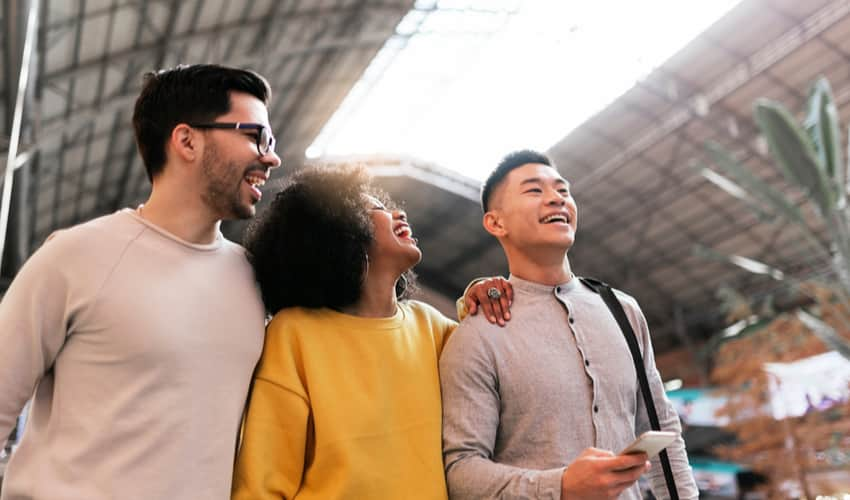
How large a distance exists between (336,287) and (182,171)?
1.59ft

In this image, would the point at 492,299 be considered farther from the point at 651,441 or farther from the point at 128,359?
the point at 128,359

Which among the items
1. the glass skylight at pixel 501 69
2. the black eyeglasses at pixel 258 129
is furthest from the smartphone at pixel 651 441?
the glass skylight at pixel 501 69

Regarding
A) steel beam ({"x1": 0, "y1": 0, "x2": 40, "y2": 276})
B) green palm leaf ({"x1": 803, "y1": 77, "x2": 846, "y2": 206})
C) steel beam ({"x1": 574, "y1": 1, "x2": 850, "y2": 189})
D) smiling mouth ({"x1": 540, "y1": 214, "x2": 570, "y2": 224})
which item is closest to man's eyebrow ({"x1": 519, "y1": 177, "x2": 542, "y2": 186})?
smiling mouth ({"x1": 540, "y1": 214, "x2": 570, "y2": 224})

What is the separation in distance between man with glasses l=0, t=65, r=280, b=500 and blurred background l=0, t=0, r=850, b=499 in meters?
3.72

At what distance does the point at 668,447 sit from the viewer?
76.0 inches

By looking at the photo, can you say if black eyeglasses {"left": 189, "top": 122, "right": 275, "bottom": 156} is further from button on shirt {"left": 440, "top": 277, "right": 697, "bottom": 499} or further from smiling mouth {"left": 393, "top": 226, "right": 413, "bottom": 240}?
button on shirt {"left": 440, "top": 277, "right": 697, "bottom": 499}

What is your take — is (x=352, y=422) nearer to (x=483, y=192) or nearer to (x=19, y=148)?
(x=483, y=192)

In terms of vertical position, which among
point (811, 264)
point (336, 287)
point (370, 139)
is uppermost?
point (370, 139)

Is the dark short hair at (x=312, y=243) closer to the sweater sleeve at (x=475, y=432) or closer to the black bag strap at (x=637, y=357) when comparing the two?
the sweater sleeve at (x=475, y=432)

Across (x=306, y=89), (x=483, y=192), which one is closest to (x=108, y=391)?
(x=483, y=192)

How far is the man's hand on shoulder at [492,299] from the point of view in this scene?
6.36ft

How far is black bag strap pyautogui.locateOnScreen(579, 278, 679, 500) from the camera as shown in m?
1.82

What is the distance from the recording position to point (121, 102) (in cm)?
1049

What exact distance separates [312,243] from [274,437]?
504mm
